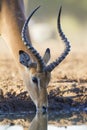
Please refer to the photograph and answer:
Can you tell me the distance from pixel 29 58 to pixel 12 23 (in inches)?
30.0

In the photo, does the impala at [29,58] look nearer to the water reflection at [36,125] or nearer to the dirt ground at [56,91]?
the water reflection at [36,125]

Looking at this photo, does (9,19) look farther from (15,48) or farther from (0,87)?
→ (0,87)

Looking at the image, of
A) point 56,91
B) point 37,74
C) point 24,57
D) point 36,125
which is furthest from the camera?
point 56,91

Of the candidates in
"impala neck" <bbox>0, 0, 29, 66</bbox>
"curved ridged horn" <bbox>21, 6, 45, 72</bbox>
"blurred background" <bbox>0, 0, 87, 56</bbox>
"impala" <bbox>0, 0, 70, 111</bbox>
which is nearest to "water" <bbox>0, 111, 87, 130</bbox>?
"impala" <bbox>0, 0, 70, 111</bbox>

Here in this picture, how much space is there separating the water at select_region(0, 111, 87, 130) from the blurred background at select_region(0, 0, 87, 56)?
4551 millimetres

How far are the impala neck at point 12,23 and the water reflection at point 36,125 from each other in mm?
909

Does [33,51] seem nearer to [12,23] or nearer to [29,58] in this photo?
[29,58]

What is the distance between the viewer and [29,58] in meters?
11.2

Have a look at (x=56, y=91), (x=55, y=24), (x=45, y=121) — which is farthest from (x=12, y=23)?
(x=55, y=24)

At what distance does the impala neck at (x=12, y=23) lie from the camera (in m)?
11.6

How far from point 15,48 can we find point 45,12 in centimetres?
826

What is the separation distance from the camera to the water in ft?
37.4

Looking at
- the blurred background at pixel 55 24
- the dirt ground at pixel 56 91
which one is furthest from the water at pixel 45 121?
the blurred background at pixel 55 24

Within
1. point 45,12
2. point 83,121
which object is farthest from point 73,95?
point 45,12
